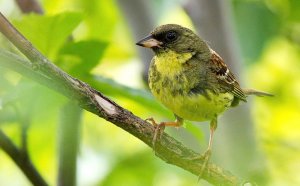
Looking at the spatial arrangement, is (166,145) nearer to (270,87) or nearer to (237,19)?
(237,19)

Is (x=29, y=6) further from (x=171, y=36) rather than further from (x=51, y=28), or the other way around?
(x=171, y=36)

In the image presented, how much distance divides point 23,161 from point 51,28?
0.53 metres

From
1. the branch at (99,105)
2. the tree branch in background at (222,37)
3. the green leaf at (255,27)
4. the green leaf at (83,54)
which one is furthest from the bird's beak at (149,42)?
the branch at (99,105)

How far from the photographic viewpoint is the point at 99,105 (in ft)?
6.98

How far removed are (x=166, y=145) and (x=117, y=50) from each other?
9.68 feet

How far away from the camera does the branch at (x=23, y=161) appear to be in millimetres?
2469

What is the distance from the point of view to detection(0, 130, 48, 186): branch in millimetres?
2469

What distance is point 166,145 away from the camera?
2451 millimetres

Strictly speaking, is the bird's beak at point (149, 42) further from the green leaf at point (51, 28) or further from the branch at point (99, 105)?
the branch at point (99, 105)

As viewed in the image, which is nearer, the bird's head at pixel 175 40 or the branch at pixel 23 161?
the branch at pixel 23 161

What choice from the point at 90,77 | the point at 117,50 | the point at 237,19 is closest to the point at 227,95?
the point at 237,19

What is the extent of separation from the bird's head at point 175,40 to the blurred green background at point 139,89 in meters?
0.07

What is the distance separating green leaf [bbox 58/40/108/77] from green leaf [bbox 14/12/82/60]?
0.20 feet

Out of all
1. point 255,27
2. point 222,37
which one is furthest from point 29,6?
point 255,27
